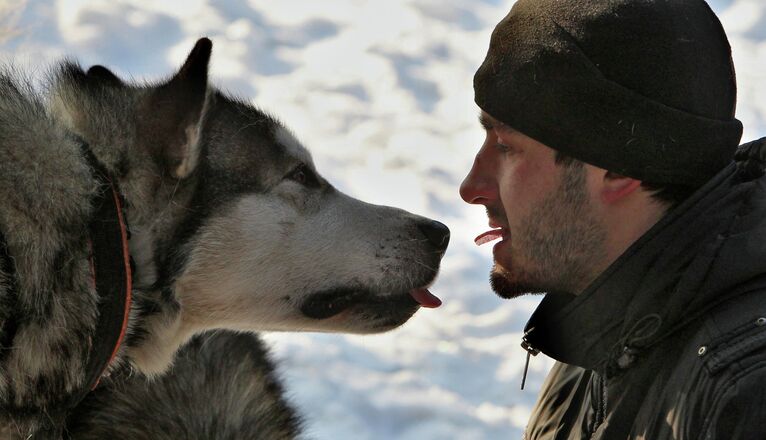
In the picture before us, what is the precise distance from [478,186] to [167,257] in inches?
53.0

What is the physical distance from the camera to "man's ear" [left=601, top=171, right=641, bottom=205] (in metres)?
3.30

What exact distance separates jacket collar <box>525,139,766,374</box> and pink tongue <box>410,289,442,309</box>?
915 mm

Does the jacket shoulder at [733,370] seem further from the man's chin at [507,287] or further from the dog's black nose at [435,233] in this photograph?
the dog's black nose at [435,233]

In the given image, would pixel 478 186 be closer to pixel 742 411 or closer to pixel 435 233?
pixel 435 233

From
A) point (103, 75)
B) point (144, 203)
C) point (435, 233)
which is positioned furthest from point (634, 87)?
point (103, 75)

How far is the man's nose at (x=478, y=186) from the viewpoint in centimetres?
362

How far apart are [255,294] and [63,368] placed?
3.07 ft

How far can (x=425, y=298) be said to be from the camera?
162 inches

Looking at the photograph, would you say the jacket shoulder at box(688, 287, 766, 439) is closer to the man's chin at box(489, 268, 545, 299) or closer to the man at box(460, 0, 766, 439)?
the man at box(460, 0, 766, 439)

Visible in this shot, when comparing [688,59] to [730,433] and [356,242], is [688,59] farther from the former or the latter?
[356,242]

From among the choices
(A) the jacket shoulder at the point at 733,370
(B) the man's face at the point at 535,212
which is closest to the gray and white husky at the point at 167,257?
(B) the man's face at the point at 535,212

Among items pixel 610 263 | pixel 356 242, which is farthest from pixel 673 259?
pixel 356 242

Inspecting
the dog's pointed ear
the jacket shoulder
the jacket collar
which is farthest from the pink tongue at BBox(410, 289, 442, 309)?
the dog's pointed ear

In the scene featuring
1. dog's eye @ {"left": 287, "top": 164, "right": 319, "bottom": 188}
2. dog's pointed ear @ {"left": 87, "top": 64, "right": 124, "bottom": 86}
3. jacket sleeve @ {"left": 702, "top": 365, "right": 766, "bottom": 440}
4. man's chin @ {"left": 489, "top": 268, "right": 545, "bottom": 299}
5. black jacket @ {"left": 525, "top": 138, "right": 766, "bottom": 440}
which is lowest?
jacket sleeve @ {"left": 702, "top": 365, "right": 766, "bottom": 440}
